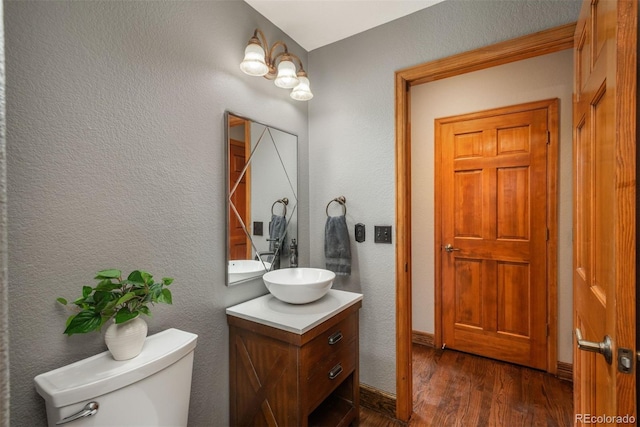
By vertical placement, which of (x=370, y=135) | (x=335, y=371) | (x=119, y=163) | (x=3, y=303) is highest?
(x=370, y=135)

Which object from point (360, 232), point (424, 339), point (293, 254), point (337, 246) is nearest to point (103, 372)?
point (293, 254)

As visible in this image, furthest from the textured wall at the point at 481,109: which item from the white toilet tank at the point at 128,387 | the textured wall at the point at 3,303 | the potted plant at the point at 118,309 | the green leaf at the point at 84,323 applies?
the textured wall at the point at 3,303

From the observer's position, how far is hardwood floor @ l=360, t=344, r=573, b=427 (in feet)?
5.97

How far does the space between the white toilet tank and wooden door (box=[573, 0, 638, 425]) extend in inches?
50.1

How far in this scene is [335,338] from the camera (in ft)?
4.97

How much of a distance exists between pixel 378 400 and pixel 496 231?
159cm

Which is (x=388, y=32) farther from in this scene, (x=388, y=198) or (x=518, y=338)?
(x=518, y=338)

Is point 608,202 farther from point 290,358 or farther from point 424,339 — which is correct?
point 424,339

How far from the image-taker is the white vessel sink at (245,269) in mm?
1579

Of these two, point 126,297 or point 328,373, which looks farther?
point 328,373

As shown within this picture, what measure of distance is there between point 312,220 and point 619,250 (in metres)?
1.65

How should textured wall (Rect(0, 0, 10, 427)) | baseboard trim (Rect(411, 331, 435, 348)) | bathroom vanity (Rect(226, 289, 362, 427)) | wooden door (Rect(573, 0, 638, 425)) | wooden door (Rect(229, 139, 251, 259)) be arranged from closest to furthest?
textured wall (Rect(0, 0, 10, 427))
wooden door (Rect(573, 0, 638, 425))
bathroom vanity (Rect(226, 289, 362, 427))
wooden door (Rect(229, 139, 251, 259))
baseboard trim (Rect(411, 331, 435, 348))

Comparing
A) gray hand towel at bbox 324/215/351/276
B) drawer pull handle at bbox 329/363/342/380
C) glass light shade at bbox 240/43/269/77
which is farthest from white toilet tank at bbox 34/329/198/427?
glass light shade at bbox 240/43/269/77

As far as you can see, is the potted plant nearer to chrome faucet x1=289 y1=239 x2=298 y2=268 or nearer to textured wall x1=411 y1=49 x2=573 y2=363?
chrome faucet x1=289 y1=239 x2=298 y2=268
